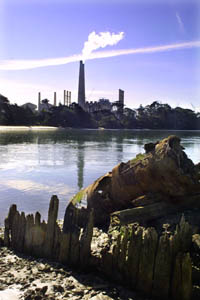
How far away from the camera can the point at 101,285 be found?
6.26 meters

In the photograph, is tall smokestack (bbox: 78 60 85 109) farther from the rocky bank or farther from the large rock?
the rocky bank

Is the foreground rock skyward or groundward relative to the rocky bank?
skyward

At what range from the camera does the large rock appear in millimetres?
7898

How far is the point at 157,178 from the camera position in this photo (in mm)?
8188

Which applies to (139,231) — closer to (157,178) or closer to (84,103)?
(157,178)

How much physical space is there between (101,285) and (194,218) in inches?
127

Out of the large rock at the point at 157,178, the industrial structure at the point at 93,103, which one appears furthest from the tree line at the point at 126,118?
the large rock at the point at 157,178

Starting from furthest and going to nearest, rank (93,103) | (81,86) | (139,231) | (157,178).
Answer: (93,103) → (81,86) → (157,178) → (139,231)

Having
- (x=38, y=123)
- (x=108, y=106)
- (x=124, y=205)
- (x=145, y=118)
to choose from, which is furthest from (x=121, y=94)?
(x=124, y=205)

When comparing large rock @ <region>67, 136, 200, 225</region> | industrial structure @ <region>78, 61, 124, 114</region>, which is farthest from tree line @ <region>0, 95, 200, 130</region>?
large rock @ <region>67, 136, 200, 225</region>

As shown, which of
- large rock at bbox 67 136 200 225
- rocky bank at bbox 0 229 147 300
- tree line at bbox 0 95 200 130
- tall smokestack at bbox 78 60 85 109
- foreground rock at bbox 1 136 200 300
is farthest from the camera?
tall smokestack at bbox 78 60 85 109

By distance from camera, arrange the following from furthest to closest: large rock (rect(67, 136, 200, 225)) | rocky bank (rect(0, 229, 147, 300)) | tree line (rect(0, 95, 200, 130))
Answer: tree line (rect(0, 95, 200, 130)) → large rock (rect(67, 136, 200, 225)) → rocky bank (rect(0, 229, 147, 300))

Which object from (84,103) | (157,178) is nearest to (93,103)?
(84,103)

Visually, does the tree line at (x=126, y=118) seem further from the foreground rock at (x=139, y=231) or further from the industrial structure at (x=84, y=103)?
the foreground rock at (x=139, y=231)
